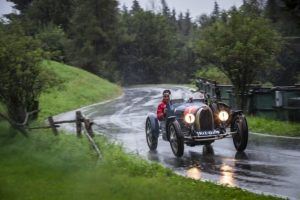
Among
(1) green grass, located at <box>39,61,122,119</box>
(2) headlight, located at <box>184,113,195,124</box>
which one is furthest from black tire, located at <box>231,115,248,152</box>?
(1) green grass, located at <box>39,61,122,119</box>

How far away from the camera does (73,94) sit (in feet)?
103

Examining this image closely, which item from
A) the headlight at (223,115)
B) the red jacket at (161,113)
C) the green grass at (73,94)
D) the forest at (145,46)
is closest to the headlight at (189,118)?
the headlight at (223,115)

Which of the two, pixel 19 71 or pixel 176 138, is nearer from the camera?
pixel 176 138

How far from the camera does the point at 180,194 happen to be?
5.63 meters

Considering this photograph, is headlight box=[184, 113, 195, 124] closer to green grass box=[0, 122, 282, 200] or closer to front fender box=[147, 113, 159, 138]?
front fender box=[147, 113, 159, 138]

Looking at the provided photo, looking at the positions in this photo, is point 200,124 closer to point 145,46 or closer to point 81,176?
point 81,176

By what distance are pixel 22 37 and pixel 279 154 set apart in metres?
8.81

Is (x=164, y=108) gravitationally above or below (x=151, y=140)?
above

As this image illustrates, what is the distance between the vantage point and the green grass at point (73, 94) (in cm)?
2483

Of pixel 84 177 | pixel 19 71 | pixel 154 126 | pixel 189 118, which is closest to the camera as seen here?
pixel 84 177

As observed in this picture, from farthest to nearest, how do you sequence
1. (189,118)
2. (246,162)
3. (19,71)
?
1. (19,71)
2. (189,118)
3. (246,162)

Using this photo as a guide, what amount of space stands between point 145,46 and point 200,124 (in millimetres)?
68972

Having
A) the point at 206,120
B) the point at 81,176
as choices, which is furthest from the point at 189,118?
the point at 81,176

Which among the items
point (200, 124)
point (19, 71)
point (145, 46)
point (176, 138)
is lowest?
point (176, 138)
